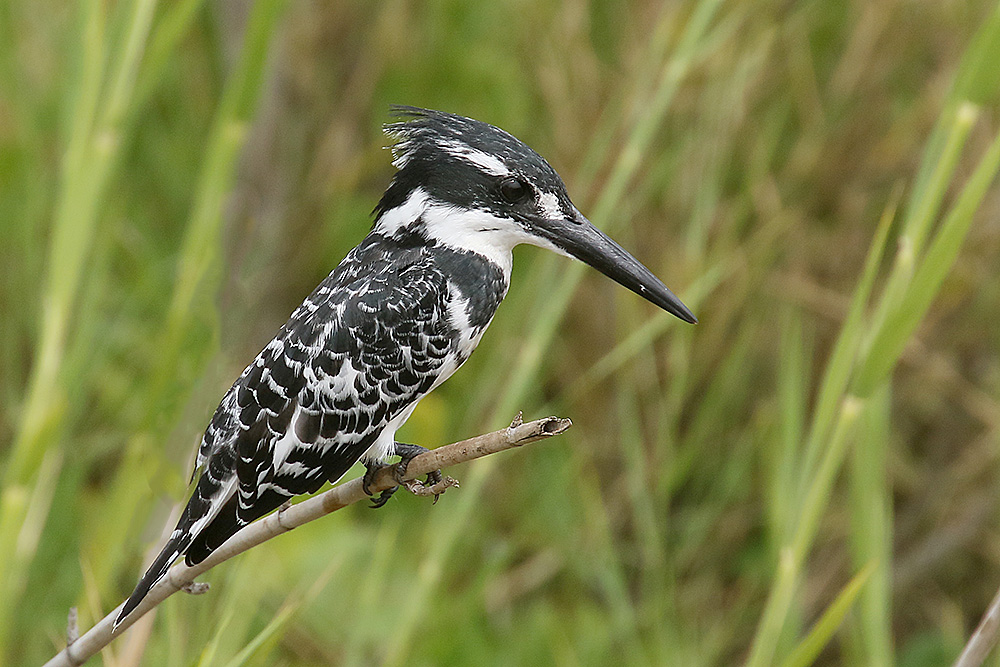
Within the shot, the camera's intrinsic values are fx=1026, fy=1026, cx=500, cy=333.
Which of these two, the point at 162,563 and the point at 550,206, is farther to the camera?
the point at 550,206

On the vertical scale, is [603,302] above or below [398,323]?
below

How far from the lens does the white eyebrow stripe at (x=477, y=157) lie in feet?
3.84

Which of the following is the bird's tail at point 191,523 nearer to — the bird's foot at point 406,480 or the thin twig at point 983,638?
the bird's foot at point 406,480

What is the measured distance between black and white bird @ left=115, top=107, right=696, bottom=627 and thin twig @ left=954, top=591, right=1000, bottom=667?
473 mm

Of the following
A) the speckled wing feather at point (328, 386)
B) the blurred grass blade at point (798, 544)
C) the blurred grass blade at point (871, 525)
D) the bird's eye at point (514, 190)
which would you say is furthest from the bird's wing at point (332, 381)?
the blurred grass blade at point (871, 525)

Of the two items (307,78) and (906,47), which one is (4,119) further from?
(906,47)

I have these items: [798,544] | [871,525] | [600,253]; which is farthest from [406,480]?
[871,525]

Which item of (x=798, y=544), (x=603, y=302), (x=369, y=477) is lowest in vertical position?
(x=603, y=302)

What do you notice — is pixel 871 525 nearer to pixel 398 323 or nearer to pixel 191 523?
pixel 398 323

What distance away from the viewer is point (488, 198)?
120 cm

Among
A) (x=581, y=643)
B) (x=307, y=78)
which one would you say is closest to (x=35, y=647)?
(x=581, y=643)

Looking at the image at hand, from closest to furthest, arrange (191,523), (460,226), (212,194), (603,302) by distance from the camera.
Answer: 1. (191,523)
2. (460,226)
3. (212,194)
4. (603,302)

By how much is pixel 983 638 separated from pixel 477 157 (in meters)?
0.75

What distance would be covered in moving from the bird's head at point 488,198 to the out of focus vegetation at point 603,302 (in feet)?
2.34
